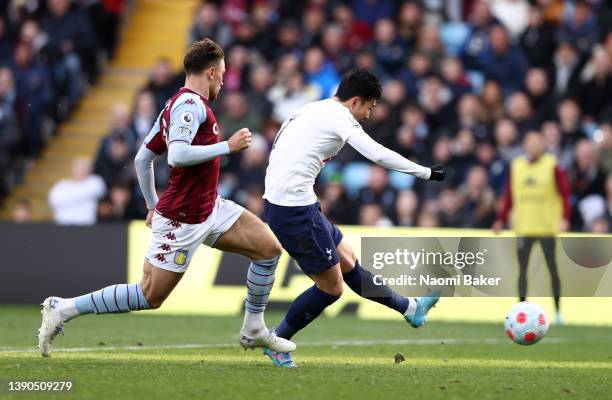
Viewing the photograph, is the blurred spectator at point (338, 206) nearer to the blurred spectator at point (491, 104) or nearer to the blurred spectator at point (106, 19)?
the blurred spectator at point (491, 104)

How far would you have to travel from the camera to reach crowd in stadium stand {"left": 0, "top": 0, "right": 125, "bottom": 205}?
19.6m

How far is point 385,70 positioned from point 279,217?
1011 centimetres

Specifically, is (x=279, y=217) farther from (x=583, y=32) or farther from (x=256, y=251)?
(x=583, y=32)

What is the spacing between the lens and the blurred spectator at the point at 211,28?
2033 cm

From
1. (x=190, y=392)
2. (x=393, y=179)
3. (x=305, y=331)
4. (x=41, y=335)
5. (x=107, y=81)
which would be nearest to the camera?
(x=190, y=392)

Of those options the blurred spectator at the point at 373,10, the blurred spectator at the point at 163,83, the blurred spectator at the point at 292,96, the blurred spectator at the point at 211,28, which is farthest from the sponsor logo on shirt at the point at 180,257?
the blurred spectator at the point at 373,10

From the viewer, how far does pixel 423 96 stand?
60.7 feet

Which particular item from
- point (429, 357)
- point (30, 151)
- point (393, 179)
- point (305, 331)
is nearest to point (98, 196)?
point (30, 151)

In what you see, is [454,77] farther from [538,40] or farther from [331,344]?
[331,344]

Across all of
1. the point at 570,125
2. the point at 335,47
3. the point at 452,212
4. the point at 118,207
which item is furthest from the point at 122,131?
the point at 570,125

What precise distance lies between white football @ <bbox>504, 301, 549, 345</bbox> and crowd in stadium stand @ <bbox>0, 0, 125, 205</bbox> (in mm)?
10948

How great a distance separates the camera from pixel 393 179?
1791cm

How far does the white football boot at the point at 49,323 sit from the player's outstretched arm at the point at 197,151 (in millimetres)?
1457

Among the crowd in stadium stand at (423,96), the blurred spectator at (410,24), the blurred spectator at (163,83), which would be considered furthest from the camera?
the blurred spectator at (410,24)
